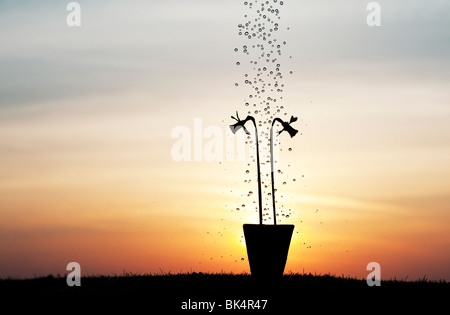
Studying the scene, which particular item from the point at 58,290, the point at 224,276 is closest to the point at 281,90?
the point at 224,276

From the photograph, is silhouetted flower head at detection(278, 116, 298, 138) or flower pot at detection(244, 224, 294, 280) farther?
silhouetted flower head at detection(278, 116, 298, 138)

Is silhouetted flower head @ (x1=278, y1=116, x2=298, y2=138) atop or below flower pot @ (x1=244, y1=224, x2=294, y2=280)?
atop

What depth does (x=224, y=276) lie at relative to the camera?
807 centimetres

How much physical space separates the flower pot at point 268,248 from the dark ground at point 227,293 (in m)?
0.15

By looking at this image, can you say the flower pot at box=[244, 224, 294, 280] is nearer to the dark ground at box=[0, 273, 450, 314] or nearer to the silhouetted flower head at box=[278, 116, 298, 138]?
the dark ground at box=[0, 273, 450, 314]

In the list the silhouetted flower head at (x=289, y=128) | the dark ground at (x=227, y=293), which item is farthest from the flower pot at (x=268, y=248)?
the silhouetted flower head at (x=289, y=128)

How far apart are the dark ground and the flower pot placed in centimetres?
15

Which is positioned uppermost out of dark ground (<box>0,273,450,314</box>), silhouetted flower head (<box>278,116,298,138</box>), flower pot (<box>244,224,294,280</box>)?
silhouetted flower head (<box>278,116,298,138</box>)

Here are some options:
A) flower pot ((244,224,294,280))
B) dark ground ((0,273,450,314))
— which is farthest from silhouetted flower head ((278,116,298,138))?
dark ground ((0,273,450,314))

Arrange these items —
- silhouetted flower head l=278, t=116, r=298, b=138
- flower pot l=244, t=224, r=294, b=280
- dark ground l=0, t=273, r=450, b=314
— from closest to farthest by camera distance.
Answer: dark ground l=0, t=273, r=450, b=314
flower pot l=244, t=224, r=294, b=280
silhouetted flower head l=278, t=116, r=298, b=138

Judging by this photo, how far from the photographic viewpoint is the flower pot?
7.35 meters

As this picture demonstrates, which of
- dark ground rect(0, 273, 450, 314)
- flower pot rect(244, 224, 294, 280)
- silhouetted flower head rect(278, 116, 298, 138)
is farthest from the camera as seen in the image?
silhouetted flower head rect(278, 116, 298, 138)

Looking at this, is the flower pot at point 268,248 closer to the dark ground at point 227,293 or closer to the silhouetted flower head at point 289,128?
the dark ground at point 227,293
